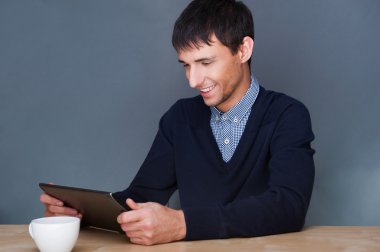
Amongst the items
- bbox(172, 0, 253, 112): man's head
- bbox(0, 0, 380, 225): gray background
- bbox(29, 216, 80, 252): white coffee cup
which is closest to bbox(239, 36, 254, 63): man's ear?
bbox(172, 0, 253, 112): man's head

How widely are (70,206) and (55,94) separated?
126 centimetres

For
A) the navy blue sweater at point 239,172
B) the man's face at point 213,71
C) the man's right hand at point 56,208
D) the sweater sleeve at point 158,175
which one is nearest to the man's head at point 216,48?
the man's face at point 213,71

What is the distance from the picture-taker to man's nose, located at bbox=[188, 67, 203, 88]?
1.72 m

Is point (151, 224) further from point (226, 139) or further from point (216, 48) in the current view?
point (216, 48)

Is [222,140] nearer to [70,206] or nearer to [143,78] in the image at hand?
[70,206]

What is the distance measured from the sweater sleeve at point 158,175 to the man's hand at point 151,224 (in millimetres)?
604

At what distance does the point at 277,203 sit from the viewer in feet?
4.33

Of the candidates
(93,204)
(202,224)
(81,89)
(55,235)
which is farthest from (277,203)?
(81,89)

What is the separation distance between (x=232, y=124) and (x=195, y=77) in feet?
0.66

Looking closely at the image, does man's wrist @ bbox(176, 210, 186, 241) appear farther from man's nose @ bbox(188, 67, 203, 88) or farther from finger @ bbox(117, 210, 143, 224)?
man's nose @ bbox(188, 67, 203, 88)

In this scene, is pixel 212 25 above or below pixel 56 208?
above

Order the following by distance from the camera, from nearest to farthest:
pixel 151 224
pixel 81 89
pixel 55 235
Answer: pixel 55 235
pixel 151 224
pixel 81 89

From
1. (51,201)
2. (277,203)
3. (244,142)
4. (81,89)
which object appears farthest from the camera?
(81,89)

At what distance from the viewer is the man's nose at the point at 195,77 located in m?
1.72
